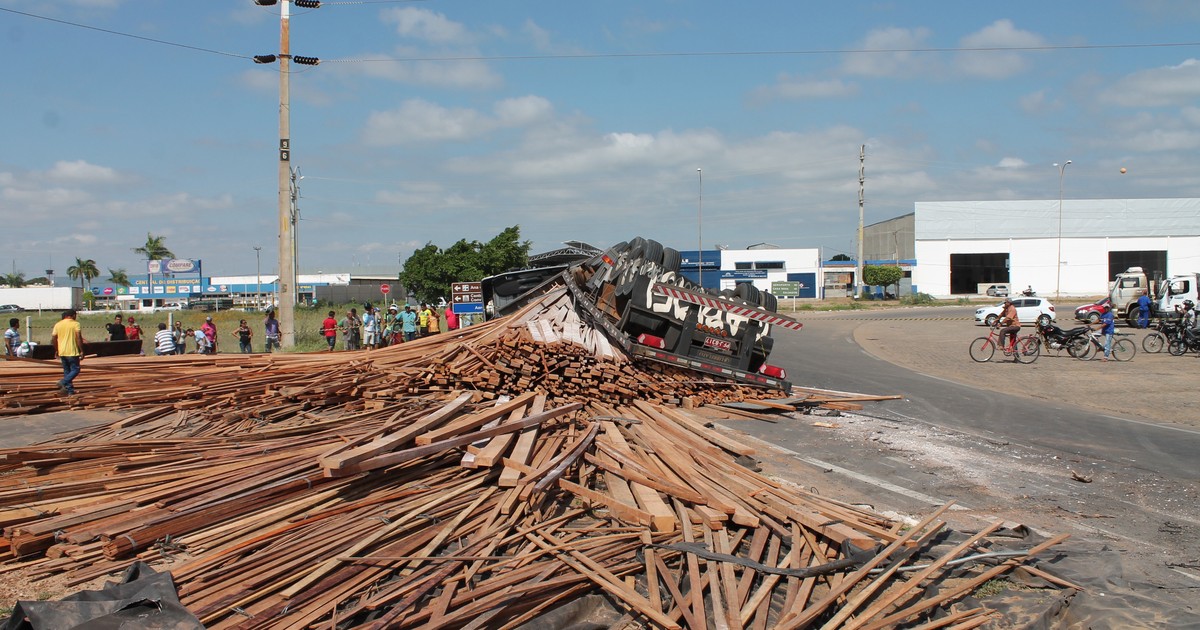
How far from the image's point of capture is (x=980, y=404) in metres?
13.6

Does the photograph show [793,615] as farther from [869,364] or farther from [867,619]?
[869,364]

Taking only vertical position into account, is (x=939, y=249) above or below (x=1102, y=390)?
above

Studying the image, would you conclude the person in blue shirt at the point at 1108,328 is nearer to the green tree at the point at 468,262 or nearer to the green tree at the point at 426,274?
the green tree at the point at 468,262

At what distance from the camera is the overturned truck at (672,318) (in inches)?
505

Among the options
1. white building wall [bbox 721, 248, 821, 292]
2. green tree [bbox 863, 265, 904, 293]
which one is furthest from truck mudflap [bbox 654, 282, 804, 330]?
white building wall [bbox 721, 248, 821, 292]

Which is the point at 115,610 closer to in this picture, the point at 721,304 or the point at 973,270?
the point at 721,304

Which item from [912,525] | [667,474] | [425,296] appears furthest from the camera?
[425,296]

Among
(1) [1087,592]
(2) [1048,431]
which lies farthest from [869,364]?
(1) [1087,592]

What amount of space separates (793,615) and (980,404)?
34.2ft

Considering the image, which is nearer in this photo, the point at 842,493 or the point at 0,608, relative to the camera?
the point at 0,608

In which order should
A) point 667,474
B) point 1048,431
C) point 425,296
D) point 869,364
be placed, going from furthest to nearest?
point 425,296 → point 869,364 → point 1048,431 → point 667,474

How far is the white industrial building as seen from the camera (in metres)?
75.0

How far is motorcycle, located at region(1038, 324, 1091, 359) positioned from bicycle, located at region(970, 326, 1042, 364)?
31 centimetres

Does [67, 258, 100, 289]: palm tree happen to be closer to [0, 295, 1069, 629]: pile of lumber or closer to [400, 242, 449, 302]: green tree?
[400, 242, 449, 302]: green tree
